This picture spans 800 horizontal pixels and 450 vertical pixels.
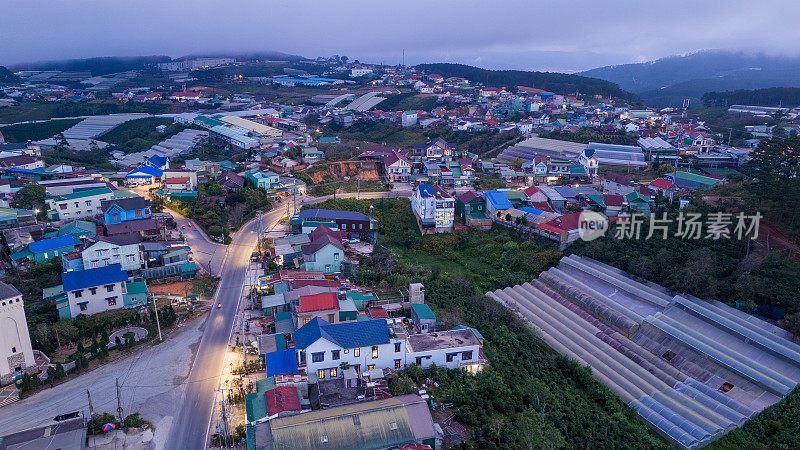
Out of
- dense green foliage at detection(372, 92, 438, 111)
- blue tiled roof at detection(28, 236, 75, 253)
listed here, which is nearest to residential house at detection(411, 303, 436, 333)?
blue tiled roof at detection(28, 236, 75, 253)

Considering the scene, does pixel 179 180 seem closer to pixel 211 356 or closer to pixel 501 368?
pixel 211 356

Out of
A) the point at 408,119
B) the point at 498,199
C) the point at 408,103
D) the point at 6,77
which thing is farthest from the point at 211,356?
the point at 6,77

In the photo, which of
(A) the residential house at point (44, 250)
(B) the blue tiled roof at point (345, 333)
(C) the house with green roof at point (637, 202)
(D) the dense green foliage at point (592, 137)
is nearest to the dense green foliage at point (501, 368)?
(B) the blue tiled roof at point (345, 333)

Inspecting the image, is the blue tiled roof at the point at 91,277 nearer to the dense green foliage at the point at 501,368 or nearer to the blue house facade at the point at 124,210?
the blue house facade at the point at 124,210

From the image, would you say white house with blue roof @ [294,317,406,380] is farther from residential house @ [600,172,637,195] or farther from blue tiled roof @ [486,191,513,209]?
residential house @ [600,172,637,195]

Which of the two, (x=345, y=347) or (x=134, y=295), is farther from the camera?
(x=134, y=295)
